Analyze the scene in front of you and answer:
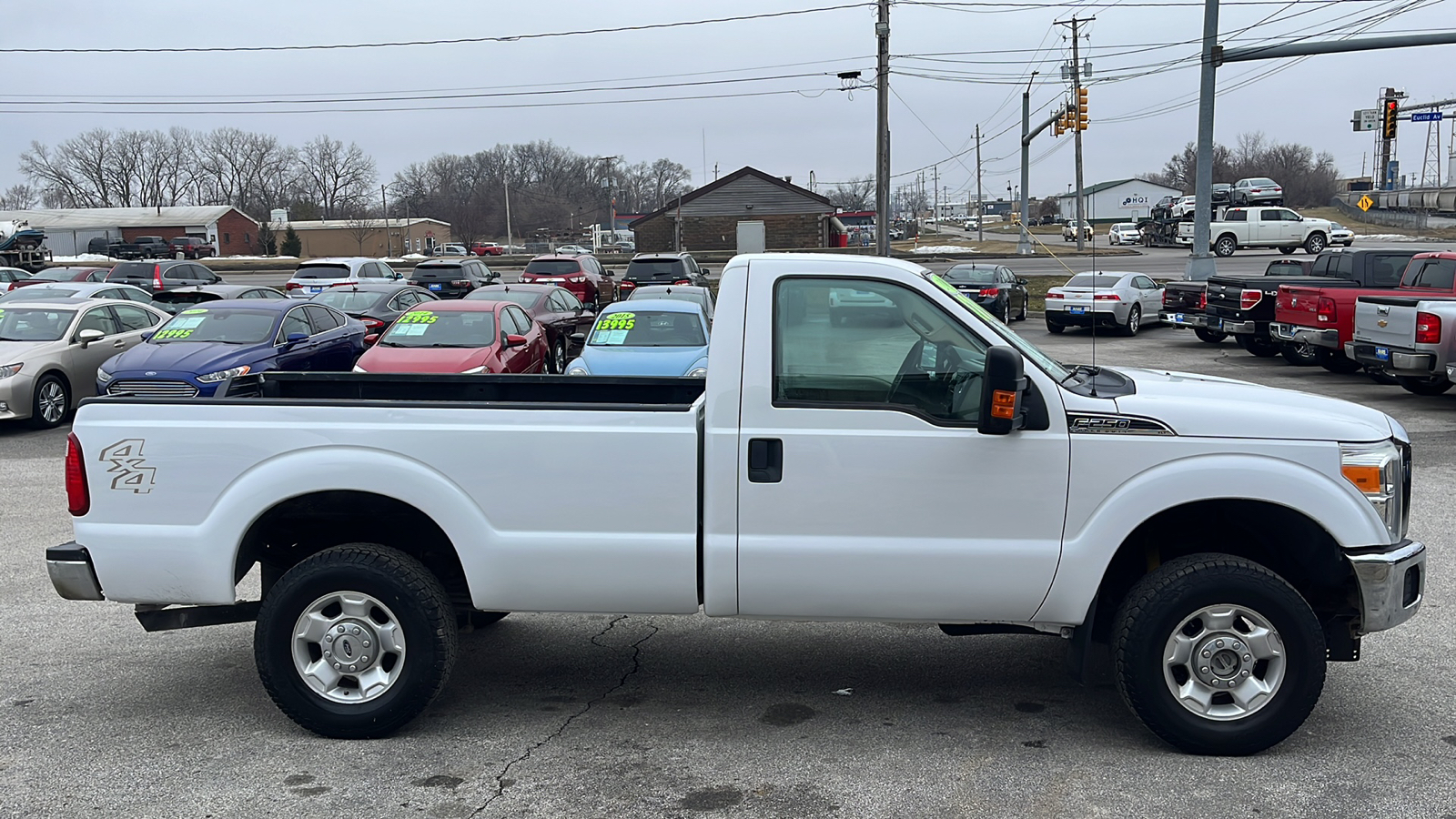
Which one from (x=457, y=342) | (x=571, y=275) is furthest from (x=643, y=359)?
(x=571, y=275)

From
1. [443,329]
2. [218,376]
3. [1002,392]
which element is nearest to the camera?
[1002,392]

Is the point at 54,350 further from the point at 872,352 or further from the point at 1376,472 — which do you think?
the point at 1376,472

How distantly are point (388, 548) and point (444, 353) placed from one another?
8.96 metres

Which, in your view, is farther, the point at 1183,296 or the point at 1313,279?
the point at 1183,296

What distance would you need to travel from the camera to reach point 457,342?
13852 mm

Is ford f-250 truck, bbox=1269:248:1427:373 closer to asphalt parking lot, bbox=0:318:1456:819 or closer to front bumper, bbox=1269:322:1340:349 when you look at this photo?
front bumper, bbox=1269:322:1340:349

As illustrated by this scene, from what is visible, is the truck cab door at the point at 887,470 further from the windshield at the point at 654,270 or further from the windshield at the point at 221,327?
the windshield at the point at 654,270

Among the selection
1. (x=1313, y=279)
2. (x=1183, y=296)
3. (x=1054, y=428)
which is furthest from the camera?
(x=1183, y=296)

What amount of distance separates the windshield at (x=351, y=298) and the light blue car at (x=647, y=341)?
22.9 ft

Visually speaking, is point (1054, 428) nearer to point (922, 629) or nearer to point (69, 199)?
point (922, 629)

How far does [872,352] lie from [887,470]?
0.48 metres

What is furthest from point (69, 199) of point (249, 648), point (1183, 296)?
point (249, 648)

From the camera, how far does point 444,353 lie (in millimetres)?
13469

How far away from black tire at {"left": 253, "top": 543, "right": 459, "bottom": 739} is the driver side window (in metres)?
1.70
